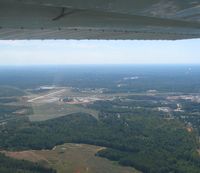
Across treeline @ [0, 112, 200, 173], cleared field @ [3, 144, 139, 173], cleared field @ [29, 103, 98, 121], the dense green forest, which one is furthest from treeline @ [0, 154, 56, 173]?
cleared field @ [29, 103, 98, 121]

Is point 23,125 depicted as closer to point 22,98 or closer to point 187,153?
point 187,153

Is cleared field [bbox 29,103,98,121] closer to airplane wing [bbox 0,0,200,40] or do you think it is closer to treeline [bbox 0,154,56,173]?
treeline [bbox 0,154,56,173]

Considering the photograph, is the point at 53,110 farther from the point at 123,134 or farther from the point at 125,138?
the point at 125,138

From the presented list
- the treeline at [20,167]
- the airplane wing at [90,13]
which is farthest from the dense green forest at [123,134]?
the airplane wing at [90,13]

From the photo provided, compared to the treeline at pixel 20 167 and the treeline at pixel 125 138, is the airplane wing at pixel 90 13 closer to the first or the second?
the treeline at pixel 20 167

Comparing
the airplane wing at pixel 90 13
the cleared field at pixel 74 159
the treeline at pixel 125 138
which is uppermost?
the airplane wing at pixel 90 13
